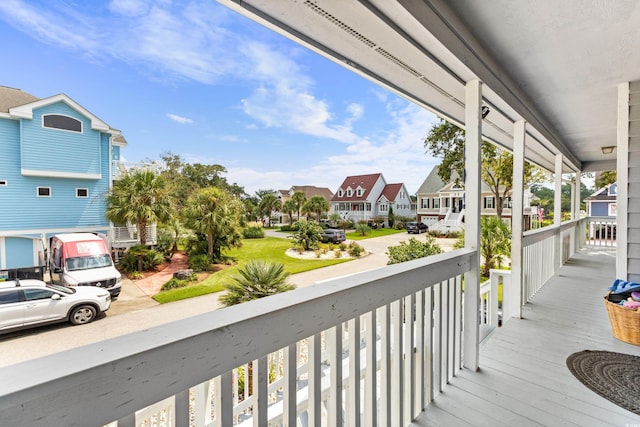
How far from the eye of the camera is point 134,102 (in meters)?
1.13

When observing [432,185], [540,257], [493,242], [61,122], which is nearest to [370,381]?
[61,122]

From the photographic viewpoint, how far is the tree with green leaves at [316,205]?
2760mm

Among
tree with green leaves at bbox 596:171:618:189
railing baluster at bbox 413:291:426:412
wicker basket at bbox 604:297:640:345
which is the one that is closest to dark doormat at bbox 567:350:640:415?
wicker basket at bbox 604:297:640:345

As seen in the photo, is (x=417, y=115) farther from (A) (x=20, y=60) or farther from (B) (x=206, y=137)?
(A) (x=20, y=60)

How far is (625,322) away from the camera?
7.45ft

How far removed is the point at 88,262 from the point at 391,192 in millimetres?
3406

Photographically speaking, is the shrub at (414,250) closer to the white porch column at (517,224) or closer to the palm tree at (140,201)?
the white porch column at (517,224)

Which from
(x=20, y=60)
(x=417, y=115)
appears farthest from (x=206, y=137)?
(x=417, y=115)

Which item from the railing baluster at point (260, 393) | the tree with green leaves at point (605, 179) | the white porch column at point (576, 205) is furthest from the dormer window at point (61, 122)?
the tree with green leaves at point (605, 179)

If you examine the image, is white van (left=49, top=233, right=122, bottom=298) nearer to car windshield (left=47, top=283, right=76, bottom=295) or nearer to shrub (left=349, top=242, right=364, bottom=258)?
car windshield (left=47, top=283, right=76, bottom=295)

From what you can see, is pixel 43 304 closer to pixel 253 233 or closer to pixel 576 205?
pixel 253 233

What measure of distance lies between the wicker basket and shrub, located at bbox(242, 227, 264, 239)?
9.09 feet

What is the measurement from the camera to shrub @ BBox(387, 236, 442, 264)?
4.10m

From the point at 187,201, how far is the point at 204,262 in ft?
1.16
